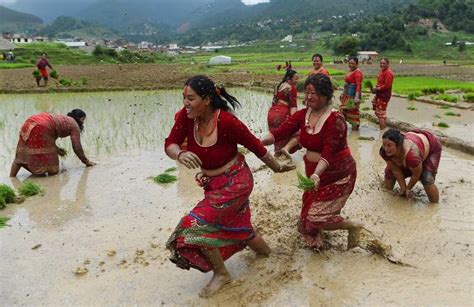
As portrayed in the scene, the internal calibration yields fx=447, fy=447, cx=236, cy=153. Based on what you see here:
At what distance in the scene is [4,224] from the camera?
4844 millimetres

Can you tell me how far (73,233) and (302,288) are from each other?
2.57m

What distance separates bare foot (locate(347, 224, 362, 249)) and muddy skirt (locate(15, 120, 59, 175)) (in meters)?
4.80

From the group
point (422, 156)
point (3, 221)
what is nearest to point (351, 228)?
point (422, 156)

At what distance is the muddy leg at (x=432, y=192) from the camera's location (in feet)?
17.1

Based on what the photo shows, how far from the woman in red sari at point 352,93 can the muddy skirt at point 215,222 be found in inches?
239

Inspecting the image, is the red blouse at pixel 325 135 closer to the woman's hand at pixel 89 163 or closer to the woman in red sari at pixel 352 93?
the woman's hand at pixel 89 163

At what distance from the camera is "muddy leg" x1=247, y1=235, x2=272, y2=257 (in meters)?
3.88

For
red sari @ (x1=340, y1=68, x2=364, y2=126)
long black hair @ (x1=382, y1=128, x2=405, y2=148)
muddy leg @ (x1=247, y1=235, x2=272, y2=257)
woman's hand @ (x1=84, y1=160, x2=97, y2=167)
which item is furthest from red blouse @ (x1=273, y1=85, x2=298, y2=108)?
muddy leg @ (x1=247, y1=235, x2=272, y2=257)

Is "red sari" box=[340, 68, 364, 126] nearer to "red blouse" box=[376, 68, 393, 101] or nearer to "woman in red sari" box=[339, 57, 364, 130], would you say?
"woman in red sari" box=[339, 57, 364, 130]

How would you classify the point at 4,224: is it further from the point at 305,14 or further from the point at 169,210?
the point at 305,14

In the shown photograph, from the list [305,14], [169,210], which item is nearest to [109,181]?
[169,210]

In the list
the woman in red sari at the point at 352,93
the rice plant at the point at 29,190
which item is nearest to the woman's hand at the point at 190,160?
the rice plant at the point at 29,190

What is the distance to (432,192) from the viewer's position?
524cm

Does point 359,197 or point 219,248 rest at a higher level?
point 219,248
